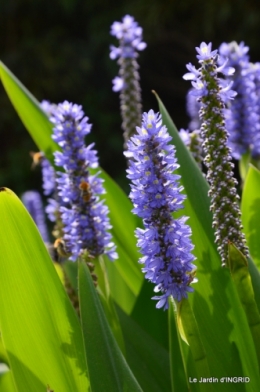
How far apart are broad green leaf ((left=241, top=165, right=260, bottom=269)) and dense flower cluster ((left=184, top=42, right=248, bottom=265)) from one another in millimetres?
Result: 504

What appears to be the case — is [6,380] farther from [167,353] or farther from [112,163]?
[112,163]

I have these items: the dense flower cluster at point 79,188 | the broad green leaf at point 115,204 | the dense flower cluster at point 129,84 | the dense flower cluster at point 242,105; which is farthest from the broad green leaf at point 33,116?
the dense flower cluster at point 242,105

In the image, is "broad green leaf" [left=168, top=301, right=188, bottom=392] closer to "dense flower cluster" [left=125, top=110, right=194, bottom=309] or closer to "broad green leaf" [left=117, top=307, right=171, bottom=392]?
"dense flower cluster" [left=125, top=110, right=194, bottom=309]

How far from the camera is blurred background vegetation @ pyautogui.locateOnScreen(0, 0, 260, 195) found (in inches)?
281

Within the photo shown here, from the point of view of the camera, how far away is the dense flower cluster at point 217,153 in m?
1.44

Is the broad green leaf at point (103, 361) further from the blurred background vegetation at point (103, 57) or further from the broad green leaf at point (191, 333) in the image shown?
the blurred background vegetation at point (103, 57)

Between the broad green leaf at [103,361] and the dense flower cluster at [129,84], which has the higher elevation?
the dense flower cluster at [129,84]

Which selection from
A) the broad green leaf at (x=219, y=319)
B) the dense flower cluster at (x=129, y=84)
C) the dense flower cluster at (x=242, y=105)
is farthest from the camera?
the dense flower cluster at (x=129, y=84)

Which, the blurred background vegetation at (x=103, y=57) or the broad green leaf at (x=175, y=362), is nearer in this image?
the broad green leaf at (x=175, y=362)

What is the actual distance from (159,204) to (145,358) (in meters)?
0.70

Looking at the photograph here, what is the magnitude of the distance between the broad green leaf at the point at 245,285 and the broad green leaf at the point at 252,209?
524 millimetres

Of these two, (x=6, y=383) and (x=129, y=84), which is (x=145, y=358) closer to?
(x=6, y=383)

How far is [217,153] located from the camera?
57.1 inches

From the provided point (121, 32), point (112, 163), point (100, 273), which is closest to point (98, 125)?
point (112, 163)
